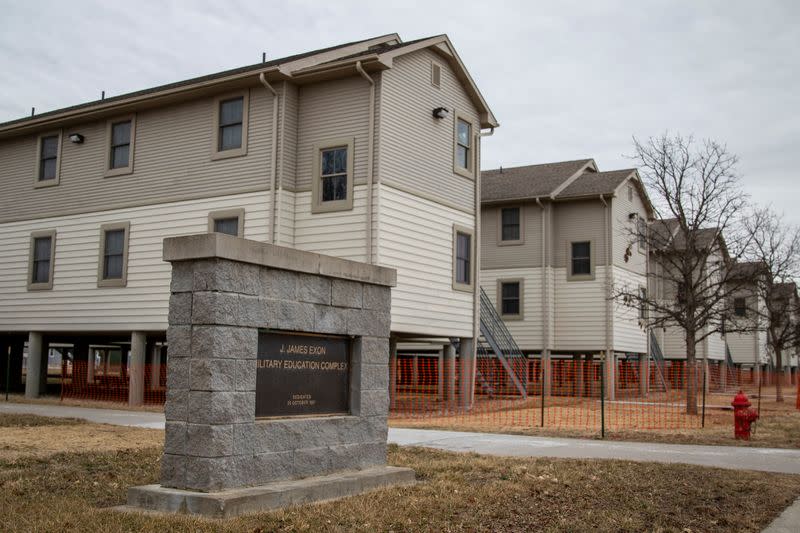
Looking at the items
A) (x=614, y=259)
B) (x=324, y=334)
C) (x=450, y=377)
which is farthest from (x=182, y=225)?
(x=614, y=259)

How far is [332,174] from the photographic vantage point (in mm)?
22469

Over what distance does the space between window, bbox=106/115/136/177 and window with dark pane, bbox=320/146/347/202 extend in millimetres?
6594

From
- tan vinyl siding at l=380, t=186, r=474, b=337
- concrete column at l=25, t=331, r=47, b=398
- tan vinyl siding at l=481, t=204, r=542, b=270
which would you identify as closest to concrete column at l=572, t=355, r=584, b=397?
tan vinyl siding at l=481, t=204, r=542, b=270

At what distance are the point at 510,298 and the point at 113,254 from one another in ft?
54.2

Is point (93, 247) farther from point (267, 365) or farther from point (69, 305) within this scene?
point (267, 365)

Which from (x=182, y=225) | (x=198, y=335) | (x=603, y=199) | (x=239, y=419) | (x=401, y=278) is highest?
(x=603, y=199)

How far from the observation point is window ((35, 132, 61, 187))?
27484 mm

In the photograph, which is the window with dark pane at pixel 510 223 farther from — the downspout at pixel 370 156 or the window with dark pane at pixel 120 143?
the window with dark pane at pixel 120 143

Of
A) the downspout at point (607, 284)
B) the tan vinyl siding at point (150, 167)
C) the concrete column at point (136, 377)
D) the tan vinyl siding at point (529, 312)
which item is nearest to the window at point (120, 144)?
the tan vinyl siding at point (150, 167)

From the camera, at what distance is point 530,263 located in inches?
1394

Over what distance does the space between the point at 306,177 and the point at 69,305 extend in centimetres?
928

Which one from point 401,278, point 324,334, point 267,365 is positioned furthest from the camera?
point 401,278

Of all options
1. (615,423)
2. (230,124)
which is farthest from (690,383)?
(230,124)

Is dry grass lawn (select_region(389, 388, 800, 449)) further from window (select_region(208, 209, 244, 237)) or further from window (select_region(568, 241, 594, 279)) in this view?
window (select_region(568, 241, 594, 279))
